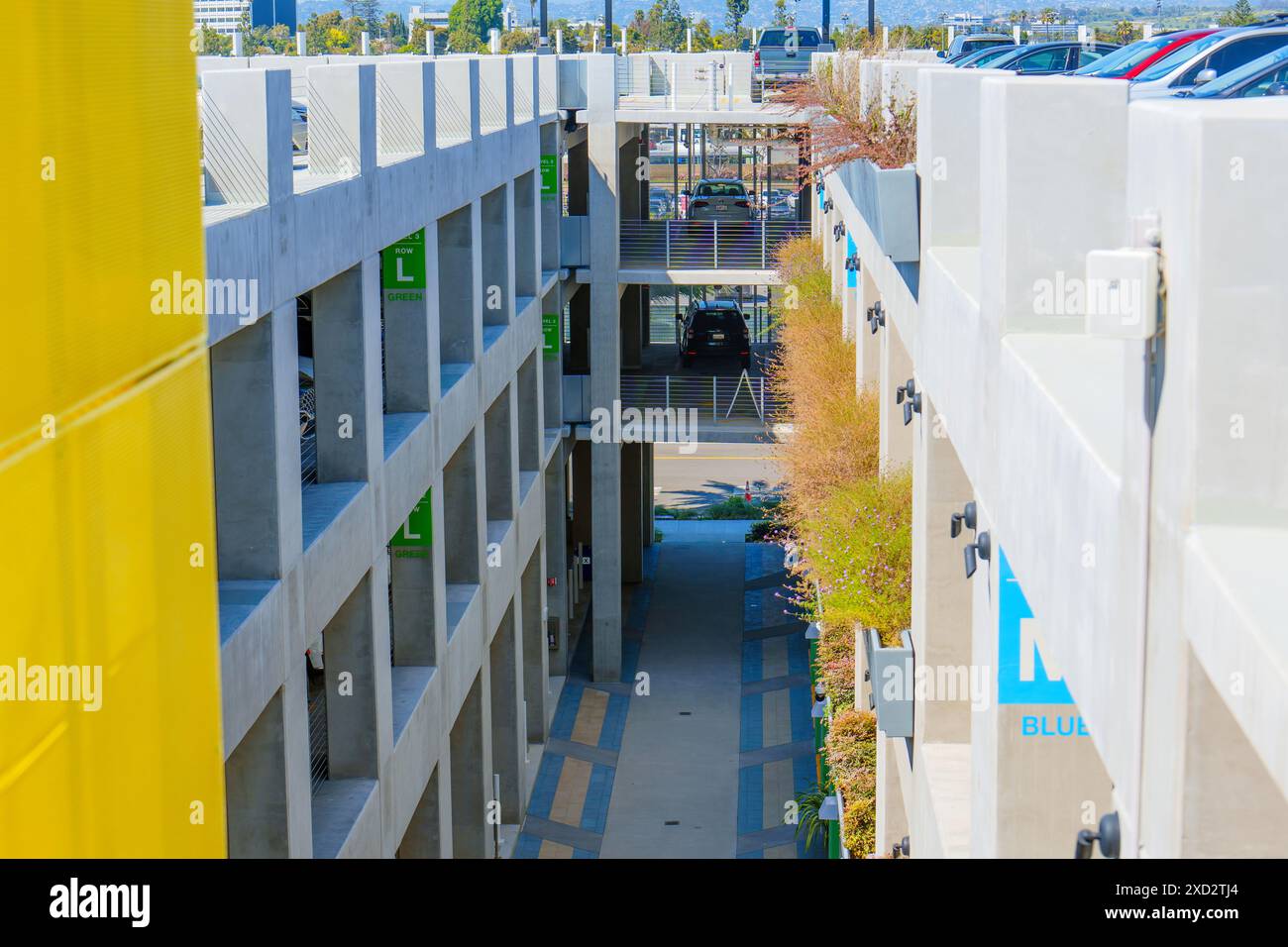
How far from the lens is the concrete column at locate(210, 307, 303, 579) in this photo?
10.7 metres

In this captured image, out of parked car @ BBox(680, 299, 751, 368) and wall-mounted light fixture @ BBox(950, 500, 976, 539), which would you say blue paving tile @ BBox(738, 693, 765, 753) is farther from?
wall-mounted light fixture @ BBox(950, 500, 976, 539)

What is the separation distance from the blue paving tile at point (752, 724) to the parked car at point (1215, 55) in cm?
1228

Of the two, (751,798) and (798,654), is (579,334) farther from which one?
(751,798)

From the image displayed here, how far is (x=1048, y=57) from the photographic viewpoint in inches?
988

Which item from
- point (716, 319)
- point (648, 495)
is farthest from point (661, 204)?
point (716, 319)

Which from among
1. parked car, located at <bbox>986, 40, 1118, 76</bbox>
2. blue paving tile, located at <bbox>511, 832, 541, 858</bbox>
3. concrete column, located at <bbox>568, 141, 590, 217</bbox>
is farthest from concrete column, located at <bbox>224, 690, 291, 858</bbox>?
concrete column, located at <bbox>568, 141, 590, 217</bbox>

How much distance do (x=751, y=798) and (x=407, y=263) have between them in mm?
10631

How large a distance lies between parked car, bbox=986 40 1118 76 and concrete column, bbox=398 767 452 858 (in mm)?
13519

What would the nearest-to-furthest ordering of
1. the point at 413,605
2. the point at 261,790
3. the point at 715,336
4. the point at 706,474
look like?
the point at 261,790, the point at 413,605, the point at 715,336, the point at 706,474

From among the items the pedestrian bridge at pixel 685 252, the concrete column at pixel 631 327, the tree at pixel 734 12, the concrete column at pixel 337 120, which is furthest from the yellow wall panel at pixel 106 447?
the tree at pixel 734 12

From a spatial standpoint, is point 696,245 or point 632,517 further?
point 632,517

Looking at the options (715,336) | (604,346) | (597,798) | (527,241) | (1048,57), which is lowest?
(597,798)

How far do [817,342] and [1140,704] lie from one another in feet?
53.9
